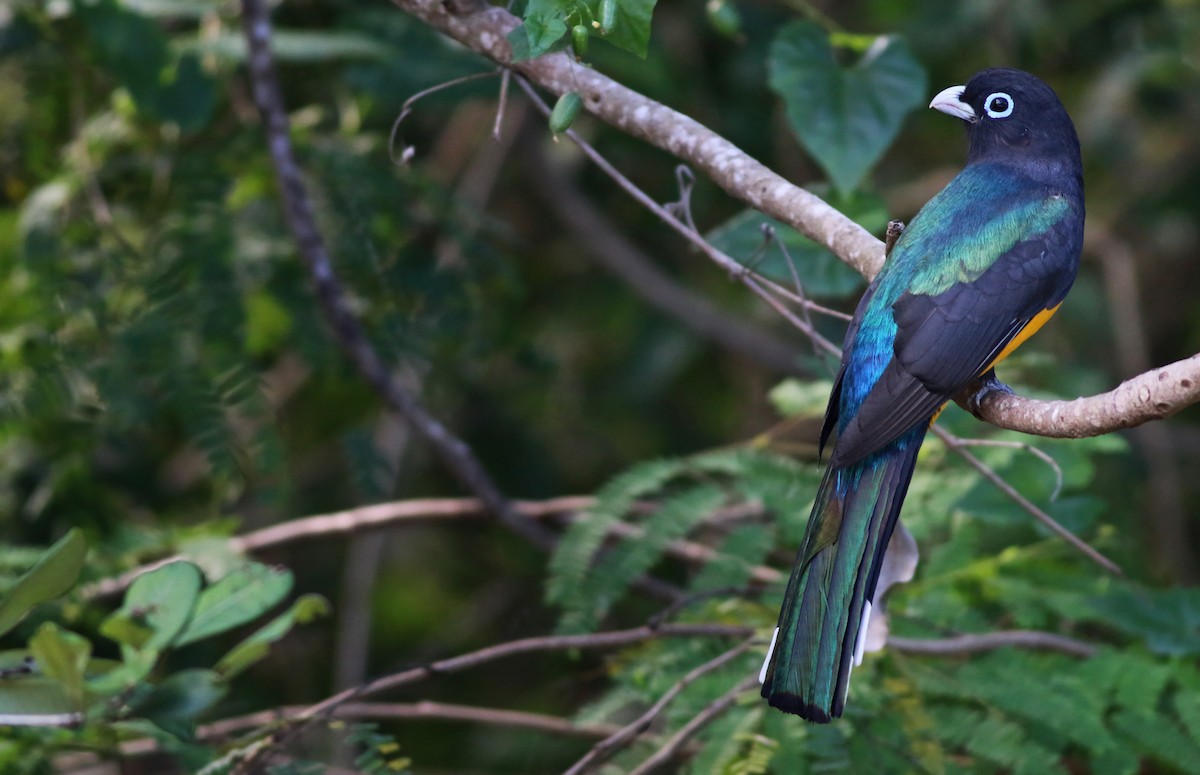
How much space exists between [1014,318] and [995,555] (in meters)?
1.05

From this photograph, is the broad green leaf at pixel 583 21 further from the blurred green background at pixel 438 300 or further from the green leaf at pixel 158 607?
the green leaf at pixel 158 607

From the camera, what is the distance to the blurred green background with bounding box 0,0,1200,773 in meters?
3.71

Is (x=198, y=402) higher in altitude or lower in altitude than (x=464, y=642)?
higher

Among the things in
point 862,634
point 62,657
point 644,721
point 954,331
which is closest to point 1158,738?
point 862,634

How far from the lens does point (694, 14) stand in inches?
209

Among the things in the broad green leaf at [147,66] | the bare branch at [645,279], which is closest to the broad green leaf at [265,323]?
the broad green leaf at [147,66]

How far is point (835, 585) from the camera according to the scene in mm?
2418

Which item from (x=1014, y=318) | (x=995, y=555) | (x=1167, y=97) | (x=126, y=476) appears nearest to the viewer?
(x=1014, y=318)

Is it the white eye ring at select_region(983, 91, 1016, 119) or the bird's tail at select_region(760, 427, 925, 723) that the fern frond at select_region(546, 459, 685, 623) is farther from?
the white eye ring at select_region(983, 91, 1016, 119)

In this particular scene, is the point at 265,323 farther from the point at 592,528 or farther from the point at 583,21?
the point at 583,21

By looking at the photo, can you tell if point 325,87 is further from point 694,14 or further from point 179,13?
point 694,14

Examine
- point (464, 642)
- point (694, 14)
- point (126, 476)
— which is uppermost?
point (694, 14)

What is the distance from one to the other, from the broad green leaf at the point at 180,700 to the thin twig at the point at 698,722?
94 centimetres

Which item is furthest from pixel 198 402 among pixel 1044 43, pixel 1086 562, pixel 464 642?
pixel 1044 43
